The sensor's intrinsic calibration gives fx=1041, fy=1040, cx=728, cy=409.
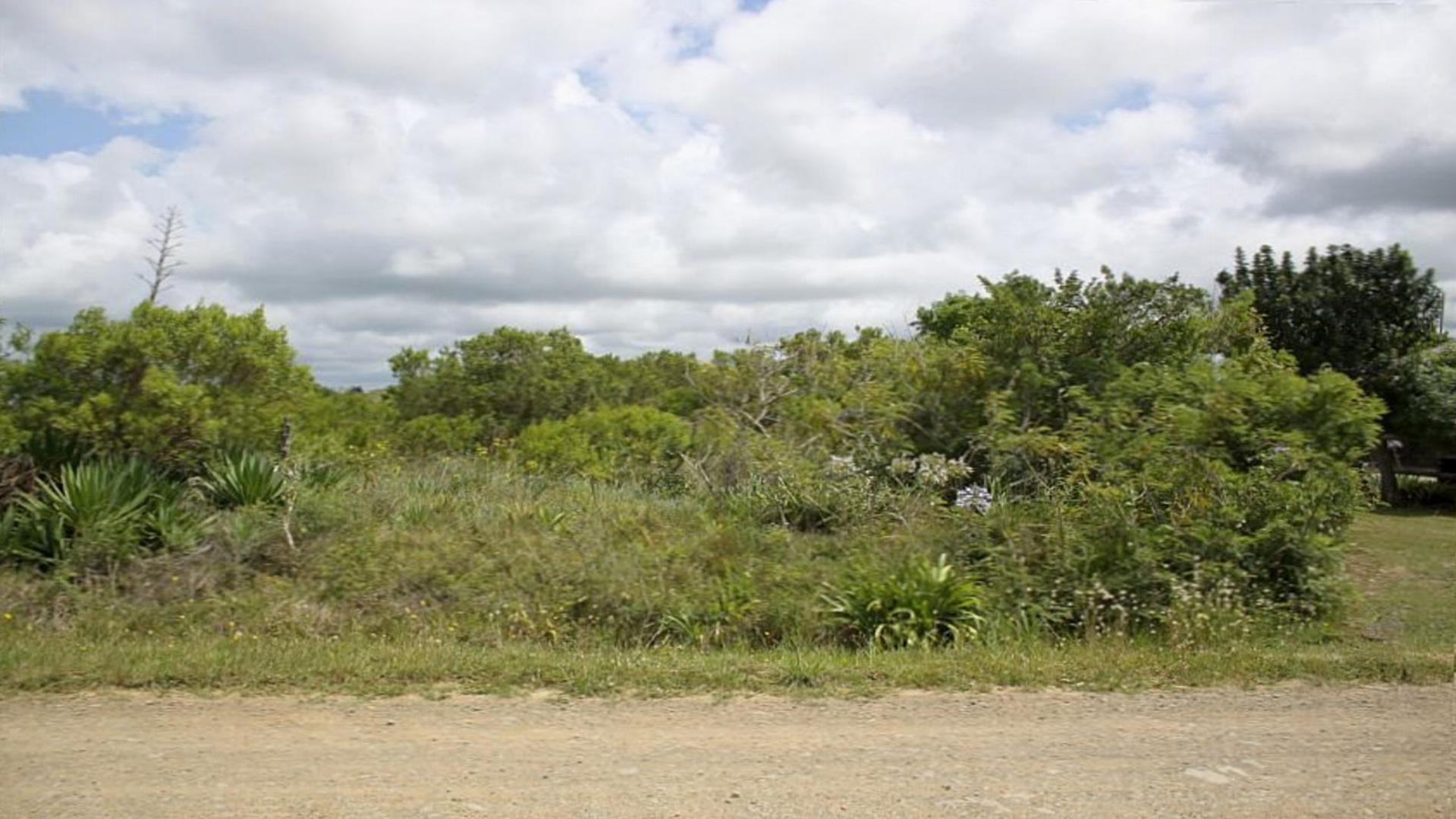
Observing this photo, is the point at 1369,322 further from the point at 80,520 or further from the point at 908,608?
the point at 80,520

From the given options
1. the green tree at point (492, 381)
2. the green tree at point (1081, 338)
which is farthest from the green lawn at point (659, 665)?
the green tree at point (492, 381)

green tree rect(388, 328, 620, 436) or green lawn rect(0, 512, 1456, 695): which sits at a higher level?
green tree rect(388, 328, 620, 436)

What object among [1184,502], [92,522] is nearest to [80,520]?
[92,522]

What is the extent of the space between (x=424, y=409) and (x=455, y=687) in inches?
635

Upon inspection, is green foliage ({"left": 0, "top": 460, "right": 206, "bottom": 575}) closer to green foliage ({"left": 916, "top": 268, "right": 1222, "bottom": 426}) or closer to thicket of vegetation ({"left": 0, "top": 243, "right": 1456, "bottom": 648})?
thicket of vegetation ({"left": 0, "top": 243, "right": 1456, "bottom": 648})

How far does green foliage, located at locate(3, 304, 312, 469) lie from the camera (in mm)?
10781

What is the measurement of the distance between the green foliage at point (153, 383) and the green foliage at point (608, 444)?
14.4 ft

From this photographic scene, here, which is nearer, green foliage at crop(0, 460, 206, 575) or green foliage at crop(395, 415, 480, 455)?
green foliage at crop(0, 460, 206, 575)

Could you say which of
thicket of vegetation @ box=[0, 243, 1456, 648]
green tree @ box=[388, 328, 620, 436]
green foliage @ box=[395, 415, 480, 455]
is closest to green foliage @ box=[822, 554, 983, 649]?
thicket of vegetation @ box=[0, 243, 1456, 648]

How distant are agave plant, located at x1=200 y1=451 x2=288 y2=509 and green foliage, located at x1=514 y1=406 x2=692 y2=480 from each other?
4.08 m

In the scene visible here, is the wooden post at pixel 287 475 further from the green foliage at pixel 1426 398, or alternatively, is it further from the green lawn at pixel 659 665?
the green foliage at pixel 1426 398

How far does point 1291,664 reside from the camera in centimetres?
736

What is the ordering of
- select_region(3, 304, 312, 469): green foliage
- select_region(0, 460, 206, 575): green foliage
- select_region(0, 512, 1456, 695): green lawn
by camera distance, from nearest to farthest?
select_region(0, 512, 1456, 695): green lawn, select_region(0, 460, 206, 575): green foliage, select_region(3, 304, 312, 469): green foliage

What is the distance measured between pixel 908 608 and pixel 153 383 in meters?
7.92
